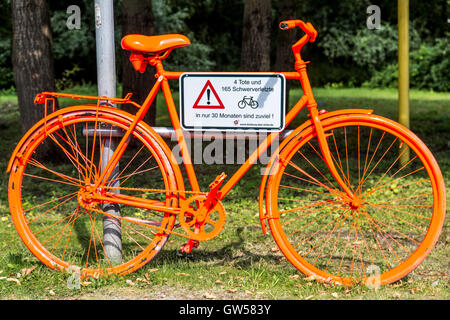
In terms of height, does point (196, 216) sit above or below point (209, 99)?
below

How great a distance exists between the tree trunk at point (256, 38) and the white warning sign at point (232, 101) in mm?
5366

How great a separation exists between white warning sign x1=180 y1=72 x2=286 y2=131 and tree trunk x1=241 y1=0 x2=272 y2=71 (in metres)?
5.37

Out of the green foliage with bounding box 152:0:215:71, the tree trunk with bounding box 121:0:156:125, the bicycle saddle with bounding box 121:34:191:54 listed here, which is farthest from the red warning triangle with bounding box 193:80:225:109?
the green foliage with bounding box 152:0:215:71

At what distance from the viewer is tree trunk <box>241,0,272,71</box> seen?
8977 mm

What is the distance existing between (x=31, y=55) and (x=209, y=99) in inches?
178

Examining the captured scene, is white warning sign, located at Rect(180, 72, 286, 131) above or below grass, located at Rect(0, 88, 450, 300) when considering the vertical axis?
above

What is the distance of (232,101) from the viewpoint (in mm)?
3664

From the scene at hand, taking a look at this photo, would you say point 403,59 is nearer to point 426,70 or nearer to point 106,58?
point 106,58

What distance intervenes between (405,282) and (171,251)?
5.44 feet

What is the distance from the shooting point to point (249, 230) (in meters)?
5.11

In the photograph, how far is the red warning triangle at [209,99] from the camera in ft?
12.0

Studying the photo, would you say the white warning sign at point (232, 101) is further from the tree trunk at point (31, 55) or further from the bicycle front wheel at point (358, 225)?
the tree trunk at point (31, 55)

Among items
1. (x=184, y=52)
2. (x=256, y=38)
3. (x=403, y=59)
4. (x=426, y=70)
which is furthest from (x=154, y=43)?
(x=426, y=70)

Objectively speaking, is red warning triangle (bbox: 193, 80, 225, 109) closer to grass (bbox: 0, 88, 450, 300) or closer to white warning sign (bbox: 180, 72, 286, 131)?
white warning sign (bbox: 180, 72, 286, 131)
